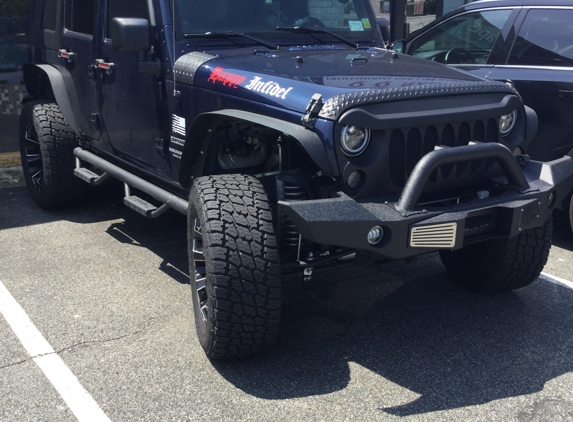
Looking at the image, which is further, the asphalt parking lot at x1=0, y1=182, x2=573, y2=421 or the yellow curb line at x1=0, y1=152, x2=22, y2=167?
the yellow curb line at x1=0, y1=152, x2=22, y2=167

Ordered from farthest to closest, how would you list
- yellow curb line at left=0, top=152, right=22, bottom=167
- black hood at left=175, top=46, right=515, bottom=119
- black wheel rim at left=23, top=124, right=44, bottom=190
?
yellow curb line at left=0, top=152, right=22, bottom=167 < black wheel rim at left=23, top=124, right=44, bottom=190 < black hood at left=175, top=46, right=515, bottom=119

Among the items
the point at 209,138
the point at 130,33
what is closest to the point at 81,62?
the point at 130,33

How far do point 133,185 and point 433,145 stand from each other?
2.13 metres

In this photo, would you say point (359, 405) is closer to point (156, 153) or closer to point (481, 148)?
point (481, 148)

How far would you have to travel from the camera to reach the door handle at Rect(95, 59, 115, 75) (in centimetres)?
466

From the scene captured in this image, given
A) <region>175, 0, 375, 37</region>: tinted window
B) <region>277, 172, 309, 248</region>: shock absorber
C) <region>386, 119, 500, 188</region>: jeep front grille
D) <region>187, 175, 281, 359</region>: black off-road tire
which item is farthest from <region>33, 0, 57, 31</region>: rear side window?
<region>386, 119, 500, 188</region>: jeep front grille

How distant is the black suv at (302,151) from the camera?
310 centimetres

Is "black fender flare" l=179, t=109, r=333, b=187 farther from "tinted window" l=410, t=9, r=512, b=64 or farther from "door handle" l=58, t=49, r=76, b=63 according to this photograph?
"tinted window" l=410, t=9, r=512, b=64

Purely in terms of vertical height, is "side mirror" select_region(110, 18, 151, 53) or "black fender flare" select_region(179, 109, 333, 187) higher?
"side mirror" select_region(110, 18, 151, 53)

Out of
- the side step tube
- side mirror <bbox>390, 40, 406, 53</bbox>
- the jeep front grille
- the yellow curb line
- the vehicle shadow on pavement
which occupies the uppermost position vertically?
side mirror <bbox>390, 40, 406, 53</bbox>

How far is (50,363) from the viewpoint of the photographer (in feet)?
11.3

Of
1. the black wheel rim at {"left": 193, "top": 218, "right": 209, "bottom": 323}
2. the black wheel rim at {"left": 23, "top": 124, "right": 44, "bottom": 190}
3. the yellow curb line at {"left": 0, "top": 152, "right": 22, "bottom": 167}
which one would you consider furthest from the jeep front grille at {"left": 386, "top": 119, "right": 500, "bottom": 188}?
the yellow curb line at {"left": 0, "top": 152, "right": 22, "bottom": 167}

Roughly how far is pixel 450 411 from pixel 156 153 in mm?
2356

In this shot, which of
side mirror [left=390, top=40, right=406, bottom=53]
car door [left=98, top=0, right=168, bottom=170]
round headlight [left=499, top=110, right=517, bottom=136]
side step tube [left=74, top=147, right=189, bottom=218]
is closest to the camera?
round headlight [left=499, top=110, right=517, bottom=136]
